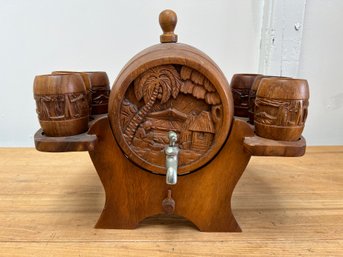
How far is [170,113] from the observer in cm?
60

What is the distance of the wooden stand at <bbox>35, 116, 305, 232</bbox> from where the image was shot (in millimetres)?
612

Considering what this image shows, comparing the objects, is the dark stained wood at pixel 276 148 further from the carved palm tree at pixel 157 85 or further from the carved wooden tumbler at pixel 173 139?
the carved palm tree at pixel 157 85

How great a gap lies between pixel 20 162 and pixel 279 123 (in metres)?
0.99

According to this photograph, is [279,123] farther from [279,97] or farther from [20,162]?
[20,162]

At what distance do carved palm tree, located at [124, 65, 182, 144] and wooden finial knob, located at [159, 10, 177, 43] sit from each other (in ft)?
0.29

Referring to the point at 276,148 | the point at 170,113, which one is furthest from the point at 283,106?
the point at 170,113

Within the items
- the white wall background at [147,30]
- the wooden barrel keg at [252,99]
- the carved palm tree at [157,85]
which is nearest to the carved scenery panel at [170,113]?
the carved palm tree at [157,85]

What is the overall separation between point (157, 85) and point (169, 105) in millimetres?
54

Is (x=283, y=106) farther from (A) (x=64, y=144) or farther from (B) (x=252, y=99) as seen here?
(A) (x=64, y=144)

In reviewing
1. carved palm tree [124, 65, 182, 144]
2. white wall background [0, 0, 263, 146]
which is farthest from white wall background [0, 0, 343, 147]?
carved palm tree [124, 65, 182, 144]

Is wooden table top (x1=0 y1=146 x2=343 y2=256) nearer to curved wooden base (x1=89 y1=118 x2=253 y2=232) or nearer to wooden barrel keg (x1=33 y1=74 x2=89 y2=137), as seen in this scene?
curved wooden base (x1=89 y1=118 x2=253 y2=232)

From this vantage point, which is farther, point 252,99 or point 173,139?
point 252,99

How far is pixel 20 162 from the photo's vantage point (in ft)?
3.57

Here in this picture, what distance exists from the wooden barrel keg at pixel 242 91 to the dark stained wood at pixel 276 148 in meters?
0.23
